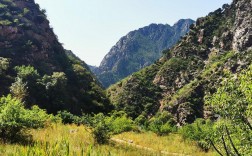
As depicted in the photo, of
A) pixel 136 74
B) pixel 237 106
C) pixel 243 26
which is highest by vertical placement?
pixel 243 26

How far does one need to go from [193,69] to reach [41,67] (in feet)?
146

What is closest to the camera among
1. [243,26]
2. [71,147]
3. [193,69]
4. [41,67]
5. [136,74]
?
[71,147]

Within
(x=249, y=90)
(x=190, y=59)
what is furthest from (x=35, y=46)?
(x=249, y=90)

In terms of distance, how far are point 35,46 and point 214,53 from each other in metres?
53.1

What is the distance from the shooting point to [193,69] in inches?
3807

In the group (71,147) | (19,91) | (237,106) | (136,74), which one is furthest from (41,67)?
(71,147)

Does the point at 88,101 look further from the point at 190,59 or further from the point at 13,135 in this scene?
the point at 13,135

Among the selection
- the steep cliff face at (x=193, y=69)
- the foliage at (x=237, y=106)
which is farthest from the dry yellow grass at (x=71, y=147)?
the steep cliff face at (x=193, y=69)

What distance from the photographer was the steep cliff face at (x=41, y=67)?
67562mm

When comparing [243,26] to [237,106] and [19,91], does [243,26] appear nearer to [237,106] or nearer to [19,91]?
[19,91]

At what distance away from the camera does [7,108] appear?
13.3 m

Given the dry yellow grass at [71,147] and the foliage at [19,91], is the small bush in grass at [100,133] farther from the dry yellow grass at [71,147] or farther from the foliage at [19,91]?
the foliage at [19,91]

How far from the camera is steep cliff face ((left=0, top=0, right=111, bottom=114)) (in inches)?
2660

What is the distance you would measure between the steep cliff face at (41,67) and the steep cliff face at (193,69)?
15.4 meters
